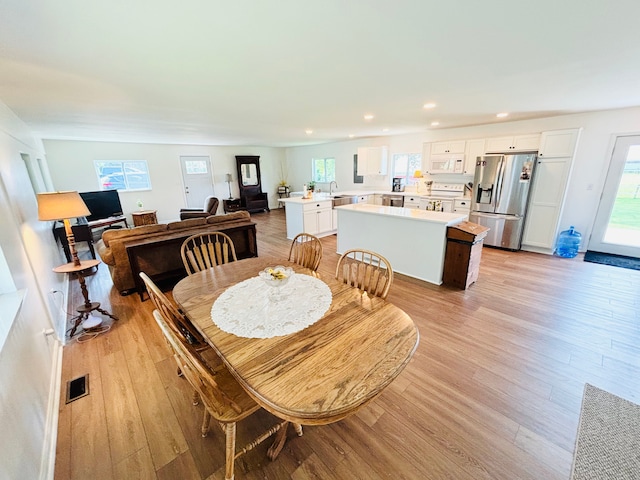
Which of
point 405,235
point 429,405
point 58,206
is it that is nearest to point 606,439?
point 429,405

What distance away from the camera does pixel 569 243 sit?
14.3ft

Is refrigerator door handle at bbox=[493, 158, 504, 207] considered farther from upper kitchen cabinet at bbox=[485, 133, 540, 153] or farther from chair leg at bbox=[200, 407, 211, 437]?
chair leg at bbox=[200, 407, 211, 437]

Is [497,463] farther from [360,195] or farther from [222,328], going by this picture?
[360,195]

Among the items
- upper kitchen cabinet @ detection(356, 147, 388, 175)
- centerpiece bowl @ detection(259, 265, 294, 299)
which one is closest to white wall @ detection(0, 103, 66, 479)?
centerpiece bowl @ detection(259, 265, 294, 299)

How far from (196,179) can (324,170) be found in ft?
14.1

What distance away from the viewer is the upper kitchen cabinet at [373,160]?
21.9 feet

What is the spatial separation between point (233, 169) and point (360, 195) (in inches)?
197

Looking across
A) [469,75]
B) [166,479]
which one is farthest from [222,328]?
[469,75]

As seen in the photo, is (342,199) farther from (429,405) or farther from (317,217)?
(429,405)

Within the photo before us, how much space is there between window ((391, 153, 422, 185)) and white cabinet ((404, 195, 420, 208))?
0.82 m

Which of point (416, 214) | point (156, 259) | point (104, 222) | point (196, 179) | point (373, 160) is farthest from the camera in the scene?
point (196, 179)

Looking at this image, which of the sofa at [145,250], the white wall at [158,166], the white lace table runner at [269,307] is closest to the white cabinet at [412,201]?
the sofa at [145,250]

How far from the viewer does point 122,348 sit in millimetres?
2373

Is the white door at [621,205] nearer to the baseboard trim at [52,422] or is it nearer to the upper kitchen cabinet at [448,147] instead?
the upper kitchen cabinet at [448,147]
